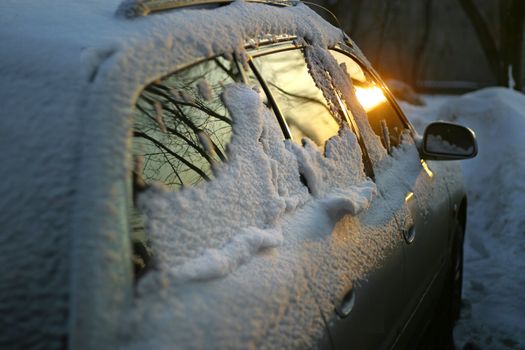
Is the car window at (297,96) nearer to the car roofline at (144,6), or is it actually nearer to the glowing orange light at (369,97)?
the car roofline at (144,6)

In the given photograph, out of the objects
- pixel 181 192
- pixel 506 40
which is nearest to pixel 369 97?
pixel 181 192

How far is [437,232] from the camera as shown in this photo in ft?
10.4

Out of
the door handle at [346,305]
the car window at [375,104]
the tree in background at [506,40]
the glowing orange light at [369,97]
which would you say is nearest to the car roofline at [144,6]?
the door handle at [346,305]

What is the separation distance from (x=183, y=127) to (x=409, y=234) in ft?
4.25

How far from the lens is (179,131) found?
5.38 ft

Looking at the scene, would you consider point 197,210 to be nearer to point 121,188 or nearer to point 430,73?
point 121,188

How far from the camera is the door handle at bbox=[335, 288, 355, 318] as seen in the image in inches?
70.5

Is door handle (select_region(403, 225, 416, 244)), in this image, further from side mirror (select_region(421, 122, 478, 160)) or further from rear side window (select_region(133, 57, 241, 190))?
rear side window (select_region(133, 57, 241, 190))

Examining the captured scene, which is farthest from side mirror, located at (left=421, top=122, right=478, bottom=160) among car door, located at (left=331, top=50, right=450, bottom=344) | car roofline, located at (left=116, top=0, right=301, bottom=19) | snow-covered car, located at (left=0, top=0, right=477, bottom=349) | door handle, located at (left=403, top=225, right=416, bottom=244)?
car roofline, located at (left=116, top=0, right=301, bottom=19)

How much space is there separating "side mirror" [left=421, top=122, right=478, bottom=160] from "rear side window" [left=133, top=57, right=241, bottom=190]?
1722 mm

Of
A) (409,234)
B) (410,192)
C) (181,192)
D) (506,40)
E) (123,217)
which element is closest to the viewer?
(123,217)

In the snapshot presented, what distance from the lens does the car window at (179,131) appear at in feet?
4.73

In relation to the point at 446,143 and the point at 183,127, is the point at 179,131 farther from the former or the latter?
the point at 446,143

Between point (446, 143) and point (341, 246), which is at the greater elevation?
point (341, 246)
